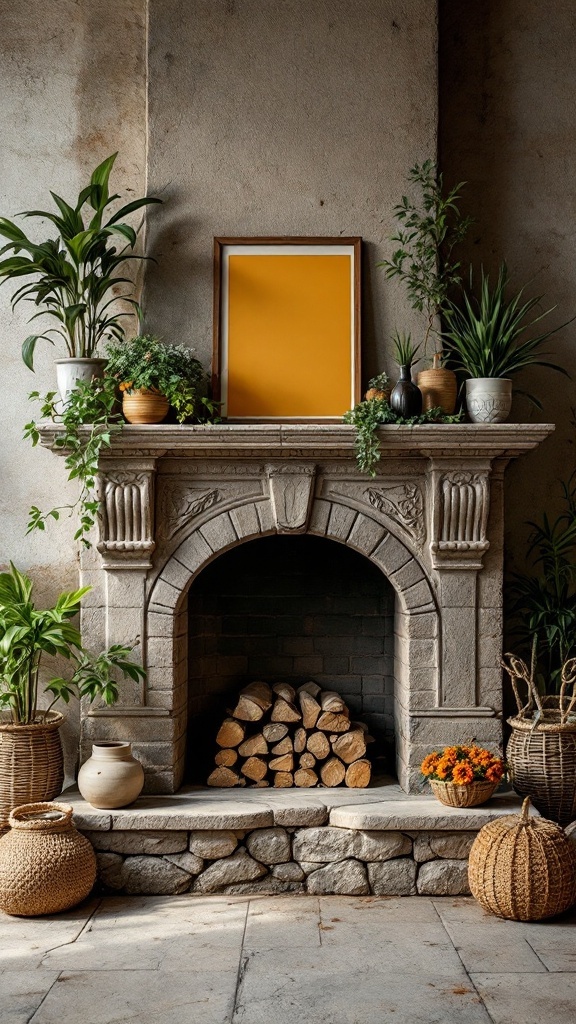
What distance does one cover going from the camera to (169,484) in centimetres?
430

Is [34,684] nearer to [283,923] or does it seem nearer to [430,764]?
[283,923]

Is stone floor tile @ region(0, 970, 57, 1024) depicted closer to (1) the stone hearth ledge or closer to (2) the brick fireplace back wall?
(1) the stone hearth ledge

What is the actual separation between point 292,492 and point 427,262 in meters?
1.28

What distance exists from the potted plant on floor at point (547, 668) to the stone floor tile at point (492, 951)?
2.42ft

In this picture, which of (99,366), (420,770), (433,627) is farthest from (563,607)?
(99,366)

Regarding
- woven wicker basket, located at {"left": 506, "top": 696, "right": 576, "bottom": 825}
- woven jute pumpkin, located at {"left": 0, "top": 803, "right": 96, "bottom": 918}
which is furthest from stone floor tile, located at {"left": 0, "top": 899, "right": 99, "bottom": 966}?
woven wicker basket, located at {"left": 506, "top": 696, "right": 576, "bottom": 825}

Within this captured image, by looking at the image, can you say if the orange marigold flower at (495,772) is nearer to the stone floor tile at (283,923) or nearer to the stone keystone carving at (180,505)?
the stone floor tile at (283,923)

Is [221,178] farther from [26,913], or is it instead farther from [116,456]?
[26,913]

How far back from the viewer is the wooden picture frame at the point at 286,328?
434 centimetres

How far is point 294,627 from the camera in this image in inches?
193

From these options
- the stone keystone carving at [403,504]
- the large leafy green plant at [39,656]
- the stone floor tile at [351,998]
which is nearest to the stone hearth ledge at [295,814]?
the large leafy green plant at [39,656]

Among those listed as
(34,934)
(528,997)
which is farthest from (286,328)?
(528,997)

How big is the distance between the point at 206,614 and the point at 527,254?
2567mm

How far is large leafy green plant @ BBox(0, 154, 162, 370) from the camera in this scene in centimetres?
430
